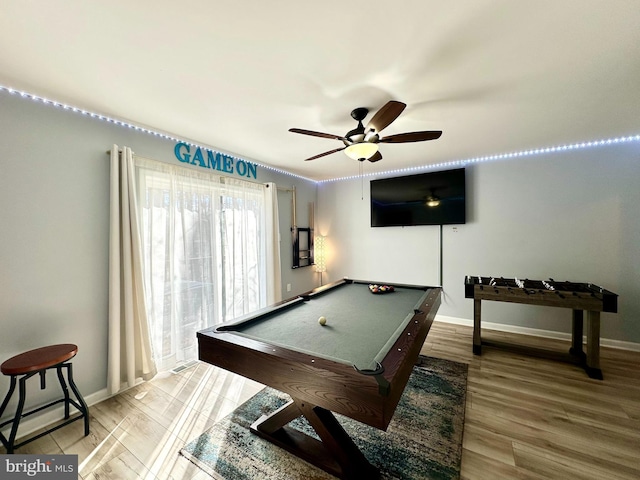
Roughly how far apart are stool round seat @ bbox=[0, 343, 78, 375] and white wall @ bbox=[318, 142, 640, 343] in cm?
400

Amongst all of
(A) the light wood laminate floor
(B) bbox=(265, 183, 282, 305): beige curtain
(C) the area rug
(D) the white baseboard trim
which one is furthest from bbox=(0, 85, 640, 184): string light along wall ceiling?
(C) the area rug

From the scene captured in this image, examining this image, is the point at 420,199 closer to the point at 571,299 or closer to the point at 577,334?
the point at 571,299

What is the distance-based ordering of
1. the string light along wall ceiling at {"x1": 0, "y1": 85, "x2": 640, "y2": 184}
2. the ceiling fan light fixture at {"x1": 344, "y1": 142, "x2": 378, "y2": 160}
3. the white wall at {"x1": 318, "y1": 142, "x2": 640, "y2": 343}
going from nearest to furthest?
the string light along wall ceiling at {"x1": 0, "y1": 85, "x2": 640, "y2": 184}
the ceiling fan light fixture at {"x1": 344, "y1": 142, "x2": 378, "y2": 160}
the white wall at {"x1": 318, "y1": 142, "x2": 640, "y2": 343}

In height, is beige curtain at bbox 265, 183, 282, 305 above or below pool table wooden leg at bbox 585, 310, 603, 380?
above

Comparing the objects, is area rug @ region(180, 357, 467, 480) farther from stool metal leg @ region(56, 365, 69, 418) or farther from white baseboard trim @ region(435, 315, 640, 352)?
white baseboard trim @ region(435, 315, 640, 352)

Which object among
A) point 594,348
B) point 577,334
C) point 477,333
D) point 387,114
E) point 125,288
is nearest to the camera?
point 387,114

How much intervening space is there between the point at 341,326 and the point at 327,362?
1.94 feet

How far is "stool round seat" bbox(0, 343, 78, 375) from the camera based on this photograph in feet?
4.99

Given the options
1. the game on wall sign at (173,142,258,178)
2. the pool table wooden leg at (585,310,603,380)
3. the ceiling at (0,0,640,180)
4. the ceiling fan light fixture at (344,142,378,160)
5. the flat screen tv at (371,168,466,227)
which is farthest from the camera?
the flat screen tv at (371,168,466,227)

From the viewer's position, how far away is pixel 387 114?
1729 millimetres

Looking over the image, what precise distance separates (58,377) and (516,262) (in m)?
5.10

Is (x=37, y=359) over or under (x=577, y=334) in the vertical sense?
over
